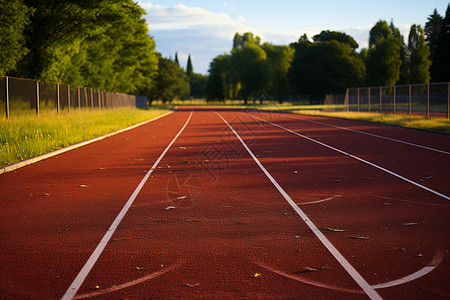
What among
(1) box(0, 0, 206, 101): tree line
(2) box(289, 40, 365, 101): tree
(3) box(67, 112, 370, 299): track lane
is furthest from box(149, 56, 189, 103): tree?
(3) box(67, 112, 370, 299): track lane

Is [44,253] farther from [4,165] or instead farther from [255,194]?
[4,165]

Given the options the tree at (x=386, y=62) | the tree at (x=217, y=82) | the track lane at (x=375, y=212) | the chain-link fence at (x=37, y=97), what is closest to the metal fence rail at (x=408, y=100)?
the track lane at (x=375, y=212)

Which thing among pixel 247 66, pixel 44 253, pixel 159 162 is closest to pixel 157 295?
pixel 44 253

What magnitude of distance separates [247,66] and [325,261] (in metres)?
123

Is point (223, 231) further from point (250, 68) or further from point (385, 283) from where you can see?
point (250, 68)

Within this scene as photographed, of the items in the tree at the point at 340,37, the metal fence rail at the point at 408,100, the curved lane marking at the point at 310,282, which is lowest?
the curved lane marking at the point at 310,282

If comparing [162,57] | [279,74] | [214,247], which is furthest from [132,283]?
[162,57]

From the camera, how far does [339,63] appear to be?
334 ft

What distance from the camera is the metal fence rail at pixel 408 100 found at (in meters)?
31.9

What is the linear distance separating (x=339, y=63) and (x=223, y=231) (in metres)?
100

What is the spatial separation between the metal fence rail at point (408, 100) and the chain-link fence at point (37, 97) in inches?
972

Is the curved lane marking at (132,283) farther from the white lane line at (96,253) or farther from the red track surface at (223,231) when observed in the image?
the white lane line at (96,253)

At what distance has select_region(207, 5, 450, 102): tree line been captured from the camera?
90.2 meters

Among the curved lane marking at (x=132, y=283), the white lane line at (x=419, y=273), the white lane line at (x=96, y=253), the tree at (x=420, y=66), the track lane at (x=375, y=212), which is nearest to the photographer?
the curved lane marking at (x=132, y=283)
